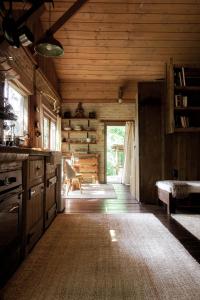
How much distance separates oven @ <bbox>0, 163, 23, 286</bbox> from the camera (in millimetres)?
1694

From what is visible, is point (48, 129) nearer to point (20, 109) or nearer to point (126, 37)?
point (20, 109)

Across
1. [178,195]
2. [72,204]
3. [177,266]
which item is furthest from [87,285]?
[72,204]

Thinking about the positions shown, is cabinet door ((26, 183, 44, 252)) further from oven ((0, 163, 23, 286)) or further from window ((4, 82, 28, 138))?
window ((4, 82, 28, 138))

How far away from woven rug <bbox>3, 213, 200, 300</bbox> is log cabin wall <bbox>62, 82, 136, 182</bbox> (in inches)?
221

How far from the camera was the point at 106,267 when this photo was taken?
2234mm

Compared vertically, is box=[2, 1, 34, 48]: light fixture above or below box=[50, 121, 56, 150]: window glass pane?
above

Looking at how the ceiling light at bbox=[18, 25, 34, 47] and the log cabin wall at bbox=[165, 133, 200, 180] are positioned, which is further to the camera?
the log cabin wall at bbox=[165, 133, 200, 180]

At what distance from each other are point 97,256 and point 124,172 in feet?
22.3

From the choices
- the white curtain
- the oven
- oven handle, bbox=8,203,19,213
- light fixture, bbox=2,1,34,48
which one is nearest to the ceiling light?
light fixture, bbox=2,1,34,48

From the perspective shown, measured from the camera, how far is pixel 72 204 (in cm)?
512

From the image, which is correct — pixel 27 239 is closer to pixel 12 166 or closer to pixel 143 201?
pixel 12 166

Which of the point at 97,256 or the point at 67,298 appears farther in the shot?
the point at 97,256

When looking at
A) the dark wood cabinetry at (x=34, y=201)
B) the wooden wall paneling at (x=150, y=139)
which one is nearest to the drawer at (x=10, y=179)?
the dark wood cabinetry at (x=34, y=201)

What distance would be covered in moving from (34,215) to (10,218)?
2.47 ft
